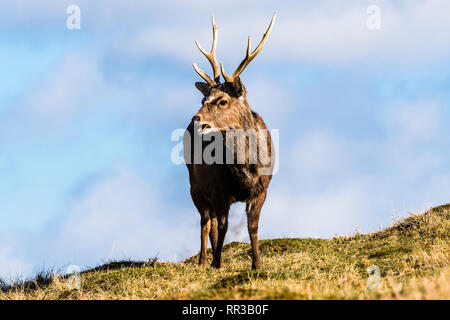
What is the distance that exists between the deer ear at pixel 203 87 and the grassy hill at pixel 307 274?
3391 millimetres

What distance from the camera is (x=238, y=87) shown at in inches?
415

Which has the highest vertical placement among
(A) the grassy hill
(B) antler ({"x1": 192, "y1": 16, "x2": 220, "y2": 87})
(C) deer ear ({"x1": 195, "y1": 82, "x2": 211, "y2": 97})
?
(B) antler ({"x1": 192, "y1": 16, "x2": 220, "y2": 87})

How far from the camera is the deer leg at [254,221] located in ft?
34.6

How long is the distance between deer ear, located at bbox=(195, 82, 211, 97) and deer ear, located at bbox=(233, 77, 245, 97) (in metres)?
0.71

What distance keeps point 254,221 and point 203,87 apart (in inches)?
112

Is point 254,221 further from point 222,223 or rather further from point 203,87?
point 203,87

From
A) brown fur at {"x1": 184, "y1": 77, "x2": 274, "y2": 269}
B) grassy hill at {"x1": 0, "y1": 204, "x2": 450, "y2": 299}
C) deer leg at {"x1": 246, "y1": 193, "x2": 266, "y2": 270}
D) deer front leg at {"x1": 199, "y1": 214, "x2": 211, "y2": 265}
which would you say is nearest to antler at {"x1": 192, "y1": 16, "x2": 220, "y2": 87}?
brown fur at {"x1": 184, "y1": 77, "x2": 274, "y2": 269}

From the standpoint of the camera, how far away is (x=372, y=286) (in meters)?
6.93

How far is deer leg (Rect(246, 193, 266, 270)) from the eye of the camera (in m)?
10.5

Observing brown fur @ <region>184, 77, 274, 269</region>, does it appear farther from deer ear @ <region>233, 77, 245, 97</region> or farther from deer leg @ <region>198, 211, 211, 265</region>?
deer leg @ <region>198, 211, 211, 265</region>

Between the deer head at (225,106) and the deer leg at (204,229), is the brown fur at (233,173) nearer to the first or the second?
the deer head at (225,106)

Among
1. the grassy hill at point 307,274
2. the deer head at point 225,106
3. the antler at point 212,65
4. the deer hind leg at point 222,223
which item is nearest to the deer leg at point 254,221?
the grassy hill at point 307,274

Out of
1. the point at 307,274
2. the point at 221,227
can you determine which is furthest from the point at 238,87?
the point at 307,274
